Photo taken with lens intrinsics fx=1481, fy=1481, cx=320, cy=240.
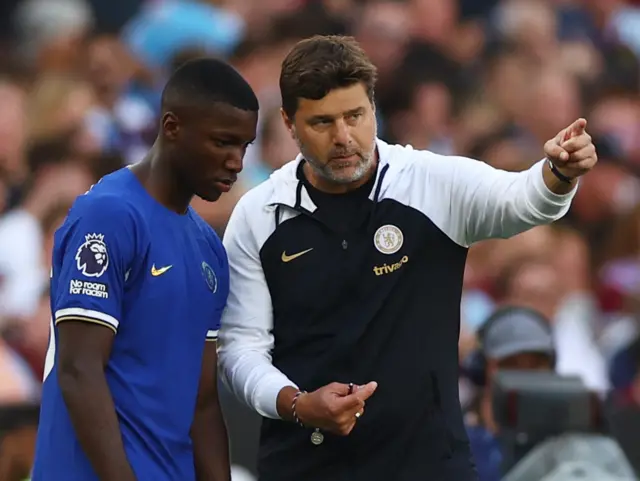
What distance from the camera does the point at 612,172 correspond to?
998cm

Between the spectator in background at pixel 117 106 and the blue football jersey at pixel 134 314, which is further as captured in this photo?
the spectator in background at pixel 117 106

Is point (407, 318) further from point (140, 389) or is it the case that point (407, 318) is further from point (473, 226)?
point (140, 389)

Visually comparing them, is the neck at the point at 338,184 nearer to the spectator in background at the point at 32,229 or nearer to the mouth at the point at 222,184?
the mouth at the point at 222,184

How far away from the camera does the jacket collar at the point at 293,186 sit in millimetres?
4367

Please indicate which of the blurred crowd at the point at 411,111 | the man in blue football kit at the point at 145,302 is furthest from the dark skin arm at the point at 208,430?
the blurred crowd at the point at 411,111

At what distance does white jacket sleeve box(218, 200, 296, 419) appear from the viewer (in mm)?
4328

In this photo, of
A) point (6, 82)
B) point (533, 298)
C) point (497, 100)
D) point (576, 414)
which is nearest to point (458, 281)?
point (576, 414)

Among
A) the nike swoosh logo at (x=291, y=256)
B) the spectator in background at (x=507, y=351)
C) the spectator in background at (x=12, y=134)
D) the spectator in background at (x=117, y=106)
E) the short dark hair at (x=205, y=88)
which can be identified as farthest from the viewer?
the spectator in background at (x=117, y=106)

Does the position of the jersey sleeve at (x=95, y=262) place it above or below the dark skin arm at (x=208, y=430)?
above

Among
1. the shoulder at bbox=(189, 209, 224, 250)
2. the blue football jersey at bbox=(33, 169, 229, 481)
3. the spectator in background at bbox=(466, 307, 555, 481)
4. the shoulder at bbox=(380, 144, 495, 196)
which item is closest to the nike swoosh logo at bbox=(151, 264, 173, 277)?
the blue football jersey at bbox=(33, 169, 229, 481)

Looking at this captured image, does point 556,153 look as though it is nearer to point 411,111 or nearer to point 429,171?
point 429,171

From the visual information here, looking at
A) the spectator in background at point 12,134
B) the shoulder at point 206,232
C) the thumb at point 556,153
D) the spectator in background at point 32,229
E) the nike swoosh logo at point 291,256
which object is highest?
the spectator in background at point 12,134

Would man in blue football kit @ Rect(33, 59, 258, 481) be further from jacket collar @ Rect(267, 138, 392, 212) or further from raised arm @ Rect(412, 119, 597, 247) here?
raised arm @ Rect(412, 119, 597, 247)

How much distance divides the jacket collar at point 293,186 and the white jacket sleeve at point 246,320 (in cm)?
12
